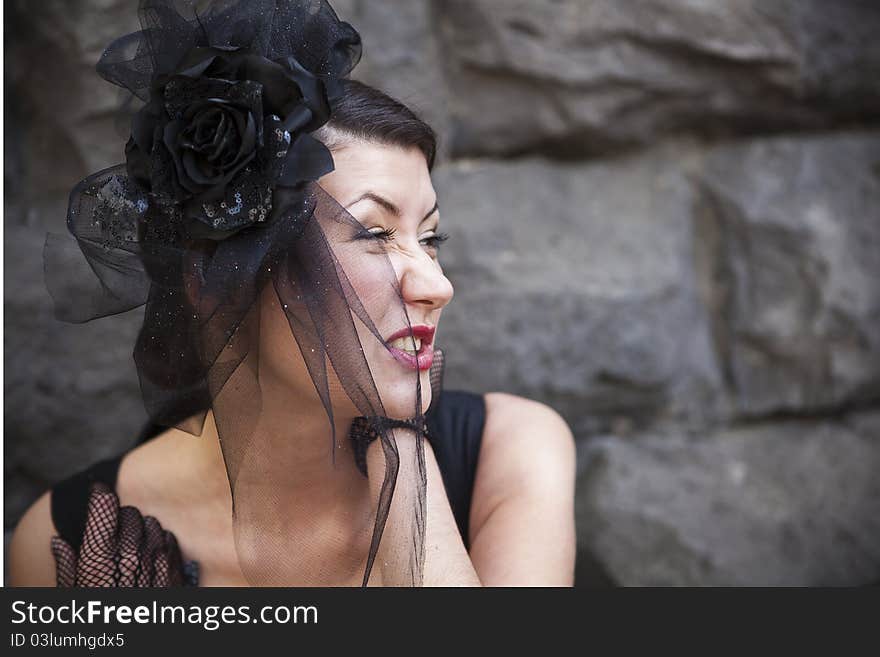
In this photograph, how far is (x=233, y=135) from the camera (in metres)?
1.10

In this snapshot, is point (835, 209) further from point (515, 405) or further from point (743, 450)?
point (515, 405)

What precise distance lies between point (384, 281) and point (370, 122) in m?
0.25

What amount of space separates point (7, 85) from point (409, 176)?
0.93 meters

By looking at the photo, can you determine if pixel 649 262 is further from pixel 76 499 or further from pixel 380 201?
pixel 76 499

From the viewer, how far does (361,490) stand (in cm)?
132

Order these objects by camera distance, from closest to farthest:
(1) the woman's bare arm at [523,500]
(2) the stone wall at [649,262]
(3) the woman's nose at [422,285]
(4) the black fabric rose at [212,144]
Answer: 1. (4) the black fabric rose at [212,144]
2. (3) the woman's nose at [422,285]
3. (1) the woman's bare arm at [523,500]
4. (2) the stone wall at [649,262]

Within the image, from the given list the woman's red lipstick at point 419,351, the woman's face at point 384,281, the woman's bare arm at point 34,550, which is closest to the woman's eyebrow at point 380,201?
the woman's face at point 384,281

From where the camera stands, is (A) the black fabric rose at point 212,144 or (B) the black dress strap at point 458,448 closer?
(A) the black fabric rose at point 212,144

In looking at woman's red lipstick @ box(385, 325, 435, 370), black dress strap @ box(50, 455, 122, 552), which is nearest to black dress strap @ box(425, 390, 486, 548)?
woman's red lipstick @ box(385, 325, 435, 370)

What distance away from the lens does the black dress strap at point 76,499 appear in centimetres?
151

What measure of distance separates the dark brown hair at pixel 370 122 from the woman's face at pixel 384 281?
2 centimetres

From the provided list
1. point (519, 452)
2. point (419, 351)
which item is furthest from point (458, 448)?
point (419, 351)

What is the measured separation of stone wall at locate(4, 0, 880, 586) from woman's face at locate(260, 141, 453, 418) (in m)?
0.64

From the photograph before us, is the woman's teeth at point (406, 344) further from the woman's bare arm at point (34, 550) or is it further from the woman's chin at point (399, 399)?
the woman's bare arm at point (34, 550)
